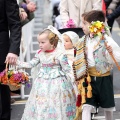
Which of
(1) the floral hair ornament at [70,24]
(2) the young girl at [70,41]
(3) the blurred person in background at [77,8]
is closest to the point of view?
(2) the young girl at [70,41]

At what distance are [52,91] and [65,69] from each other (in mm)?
311

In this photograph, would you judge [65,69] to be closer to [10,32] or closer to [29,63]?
[29,63]

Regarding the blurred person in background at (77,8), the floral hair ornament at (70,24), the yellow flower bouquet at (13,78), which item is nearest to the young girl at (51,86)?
the yellow flower bouquet at (13,78)

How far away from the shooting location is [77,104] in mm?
6496

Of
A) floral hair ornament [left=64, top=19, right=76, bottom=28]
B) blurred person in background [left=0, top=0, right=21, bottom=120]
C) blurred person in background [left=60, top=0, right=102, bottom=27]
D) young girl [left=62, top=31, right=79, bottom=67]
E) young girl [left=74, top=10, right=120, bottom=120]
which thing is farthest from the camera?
blurred person in background [left=60, top=0, right=102, bottom=27]

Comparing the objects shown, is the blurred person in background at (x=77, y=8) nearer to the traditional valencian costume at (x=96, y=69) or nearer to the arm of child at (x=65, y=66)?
the arm of child at (x=65, y=66)

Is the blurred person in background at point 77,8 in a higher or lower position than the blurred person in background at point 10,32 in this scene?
higher

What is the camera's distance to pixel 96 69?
20.7 ft

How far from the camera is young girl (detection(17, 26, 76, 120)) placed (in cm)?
657

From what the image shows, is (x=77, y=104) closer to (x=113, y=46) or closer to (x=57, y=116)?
(x=57, y=116)

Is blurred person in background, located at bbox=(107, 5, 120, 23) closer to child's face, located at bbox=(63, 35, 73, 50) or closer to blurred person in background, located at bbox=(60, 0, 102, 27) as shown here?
blurred person in background, located at bbox=(60, 0, 102, 27)

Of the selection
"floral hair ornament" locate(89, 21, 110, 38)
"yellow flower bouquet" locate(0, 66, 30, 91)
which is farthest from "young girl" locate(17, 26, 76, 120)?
"floral hair ornament" locate(89, 21, 110, 38)

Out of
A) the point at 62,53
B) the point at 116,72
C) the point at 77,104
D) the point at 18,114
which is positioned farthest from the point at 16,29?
the point at 116,72

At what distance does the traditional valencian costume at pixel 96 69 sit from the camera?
6.27m
